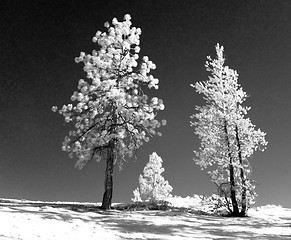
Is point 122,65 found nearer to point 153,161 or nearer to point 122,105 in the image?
point 122,105

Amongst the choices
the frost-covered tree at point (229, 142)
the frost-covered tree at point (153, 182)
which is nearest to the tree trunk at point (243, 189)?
the frost-covered tree at point (229, 142)

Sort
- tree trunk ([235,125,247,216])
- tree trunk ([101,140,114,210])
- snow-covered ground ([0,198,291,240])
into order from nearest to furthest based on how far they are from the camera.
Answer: snow-covered ground ([0,198,291,240])
tree trunk ([101,140,114,210])
tree trunk ([235,125,247,216])

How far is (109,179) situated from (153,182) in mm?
25710

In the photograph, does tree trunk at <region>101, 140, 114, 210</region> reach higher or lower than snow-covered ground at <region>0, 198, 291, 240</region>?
higher

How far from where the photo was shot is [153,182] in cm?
4403

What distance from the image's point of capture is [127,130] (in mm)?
19859

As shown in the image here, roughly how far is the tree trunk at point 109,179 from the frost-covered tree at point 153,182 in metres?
24.9

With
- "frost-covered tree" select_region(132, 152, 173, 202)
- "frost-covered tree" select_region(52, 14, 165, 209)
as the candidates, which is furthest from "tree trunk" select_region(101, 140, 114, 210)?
"frost-covered tree" select_region(132, 152, 173, 202)

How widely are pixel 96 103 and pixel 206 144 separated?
311 inches

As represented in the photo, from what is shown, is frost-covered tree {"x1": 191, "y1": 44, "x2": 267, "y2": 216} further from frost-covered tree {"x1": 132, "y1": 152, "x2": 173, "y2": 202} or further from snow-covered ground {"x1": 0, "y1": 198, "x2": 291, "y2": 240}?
frost-covered tree {"x1": 132, "y1": 152, "x2": 173, "y2": 202}

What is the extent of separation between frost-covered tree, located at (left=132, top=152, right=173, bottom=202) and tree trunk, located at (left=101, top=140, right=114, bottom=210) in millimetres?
24859

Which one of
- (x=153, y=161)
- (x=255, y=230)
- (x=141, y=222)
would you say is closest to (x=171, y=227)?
(x=141, y=222)

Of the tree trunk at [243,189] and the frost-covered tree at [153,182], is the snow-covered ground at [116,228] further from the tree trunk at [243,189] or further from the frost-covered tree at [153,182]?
the frost-covered tree at [153,182]

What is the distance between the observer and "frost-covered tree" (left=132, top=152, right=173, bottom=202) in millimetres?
43406
